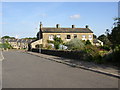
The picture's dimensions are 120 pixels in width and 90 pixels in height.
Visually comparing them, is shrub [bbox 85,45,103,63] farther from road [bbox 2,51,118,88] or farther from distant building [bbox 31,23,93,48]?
distant building [bbox 31,23,93,48]

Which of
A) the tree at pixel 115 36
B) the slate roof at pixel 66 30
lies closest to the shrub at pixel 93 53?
the tree at pixel 115 36

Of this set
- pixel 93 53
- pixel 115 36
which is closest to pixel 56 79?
pixel 115 36

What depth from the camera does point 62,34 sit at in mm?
62031

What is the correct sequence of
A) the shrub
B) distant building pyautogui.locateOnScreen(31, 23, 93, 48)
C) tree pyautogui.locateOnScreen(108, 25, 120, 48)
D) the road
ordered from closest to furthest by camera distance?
the road, tree pyautogui.locateOnScreen(108, 25, 120, 48), the shrub, distant building pyautogui.locateOnScreen(31, 23, 93, 48)

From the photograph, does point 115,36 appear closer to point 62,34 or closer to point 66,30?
point 62,34

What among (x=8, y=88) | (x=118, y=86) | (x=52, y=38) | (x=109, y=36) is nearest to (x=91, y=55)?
(x=109, y=36)

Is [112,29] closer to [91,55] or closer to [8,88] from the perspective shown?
[91,55]

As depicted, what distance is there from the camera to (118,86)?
26.1 ft

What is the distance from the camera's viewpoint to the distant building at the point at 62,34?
61125 mm

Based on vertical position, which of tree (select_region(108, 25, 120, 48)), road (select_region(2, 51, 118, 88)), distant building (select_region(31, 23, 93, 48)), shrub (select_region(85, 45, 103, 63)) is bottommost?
road (select_region(2, 51, 118, 88))

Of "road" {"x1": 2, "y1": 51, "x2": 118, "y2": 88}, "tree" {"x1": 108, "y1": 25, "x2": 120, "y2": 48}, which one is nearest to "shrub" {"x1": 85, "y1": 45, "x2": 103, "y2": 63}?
"tree" {"x1": 108, "y1": 25, "x2": 120, "y2": 48}

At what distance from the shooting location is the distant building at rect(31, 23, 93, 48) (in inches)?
2406

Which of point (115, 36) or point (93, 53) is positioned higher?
point (115, 36)

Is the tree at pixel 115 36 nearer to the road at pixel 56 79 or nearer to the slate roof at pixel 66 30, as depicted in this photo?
the road at pixel 56 79
